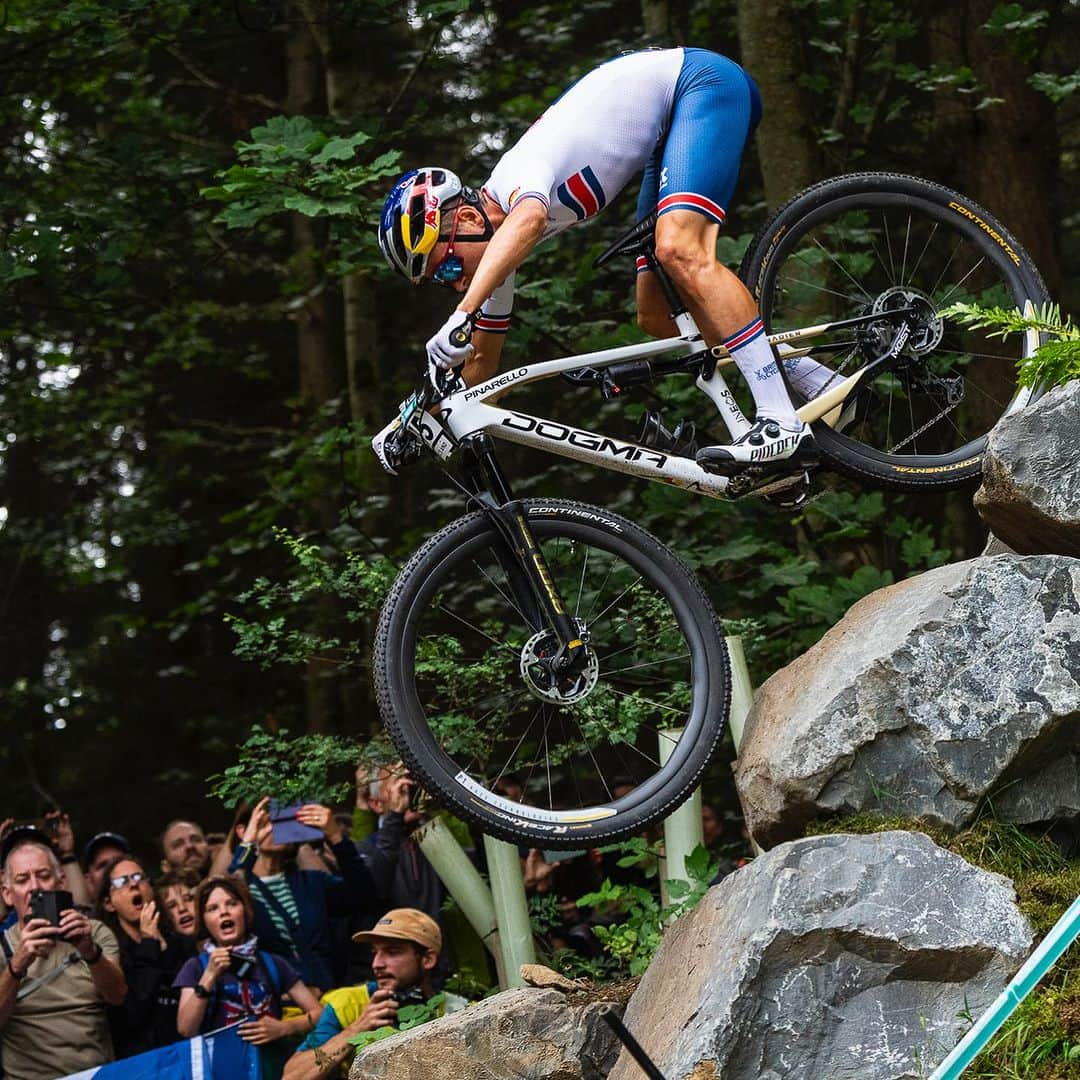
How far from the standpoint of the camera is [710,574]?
6.68m

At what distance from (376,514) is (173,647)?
5.79m

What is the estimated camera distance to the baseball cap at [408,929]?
19.3ft

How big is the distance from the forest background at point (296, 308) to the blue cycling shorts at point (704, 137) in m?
1.66

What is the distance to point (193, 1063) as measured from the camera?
5.88m

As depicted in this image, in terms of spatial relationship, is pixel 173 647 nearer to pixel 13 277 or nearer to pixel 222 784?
pixel 13 277

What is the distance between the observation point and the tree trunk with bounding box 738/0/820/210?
7270mm

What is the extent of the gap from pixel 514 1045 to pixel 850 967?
4.53ft

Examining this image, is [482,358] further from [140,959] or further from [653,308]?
[140,959]

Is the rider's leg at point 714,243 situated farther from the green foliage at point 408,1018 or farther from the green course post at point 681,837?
the green foliage at point 408,1018

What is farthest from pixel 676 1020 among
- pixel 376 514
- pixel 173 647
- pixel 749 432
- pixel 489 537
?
pixel 173 647

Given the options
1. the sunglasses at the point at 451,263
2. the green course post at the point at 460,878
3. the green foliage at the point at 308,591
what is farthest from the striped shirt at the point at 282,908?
the sunglasses at the point at 451,263

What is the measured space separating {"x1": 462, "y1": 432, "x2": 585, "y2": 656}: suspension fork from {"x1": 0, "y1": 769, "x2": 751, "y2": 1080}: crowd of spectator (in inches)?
85.5

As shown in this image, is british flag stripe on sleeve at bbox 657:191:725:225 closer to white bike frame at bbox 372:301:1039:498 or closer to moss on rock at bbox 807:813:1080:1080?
white bike frame at bbox 372:301:1039:498

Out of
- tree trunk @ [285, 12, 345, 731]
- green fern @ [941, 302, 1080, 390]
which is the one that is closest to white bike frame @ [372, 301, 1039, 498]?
green fern @ [941, 302, 1080, 390]
